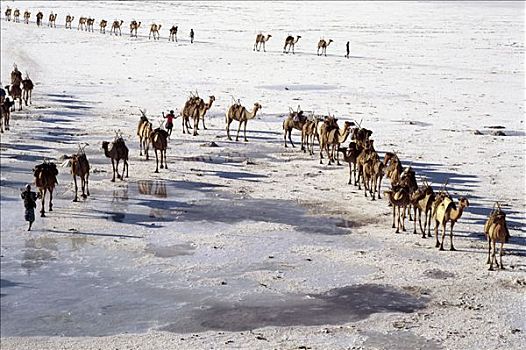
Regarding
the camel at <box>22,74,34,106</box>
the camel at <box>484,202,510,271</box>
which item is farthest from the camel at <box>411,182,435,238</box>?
the camel at <box>22,74,34,106</box>

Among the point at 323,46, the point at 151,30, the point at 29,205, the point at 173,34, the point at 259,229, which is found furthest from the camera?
the point at 151,30

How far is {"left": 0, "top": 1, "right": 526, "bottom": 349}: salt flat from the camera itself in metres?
12.2

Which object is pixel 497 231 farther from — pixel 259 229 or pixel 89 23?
pixel 89 23

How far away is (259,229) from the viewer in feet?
55.8

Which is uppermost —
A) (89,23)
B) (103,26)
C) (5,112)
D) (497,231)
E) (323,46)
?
(89,23)

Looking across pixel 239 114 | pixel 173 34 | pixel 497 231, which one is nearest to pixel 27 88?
pixel 239 114

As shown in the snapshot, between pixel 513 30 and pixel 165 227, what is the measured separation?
183 feet

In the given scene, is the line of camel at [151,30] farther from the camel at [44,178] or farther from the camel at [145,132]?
the camel at [44,178]

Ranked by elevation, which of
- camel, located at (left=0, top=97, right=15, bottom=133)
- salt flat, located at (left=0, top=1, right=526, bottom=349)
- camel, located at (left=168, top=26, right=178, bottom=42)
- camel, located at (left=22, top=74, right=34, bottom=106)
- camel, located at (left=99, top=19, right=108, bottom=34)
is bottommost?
salt flat, located at (left=0, top=1, right=526, bottom=349)

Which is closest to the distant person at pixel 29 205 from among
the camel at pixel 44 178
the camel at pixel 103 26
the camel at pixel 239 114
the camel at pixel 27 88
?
the camel at pixel 44 178

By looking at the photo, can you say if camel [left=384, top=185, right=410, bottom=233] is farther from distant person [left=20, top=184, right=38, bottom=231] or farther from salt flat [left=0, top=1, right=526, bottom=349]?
distant person [left=20, top=184, right=38, bottom=231]

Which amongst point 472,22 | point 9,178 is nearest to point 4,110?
point 9,178

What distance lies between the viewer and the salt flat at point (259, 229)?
1217cm

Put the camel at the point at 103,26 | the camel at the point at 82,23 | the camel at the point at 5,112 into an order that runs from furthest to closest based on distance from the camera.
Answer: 1. the camel at the point at 82,23
2. the camel at the point at 103,26
3. the camel at the point at 5,112
